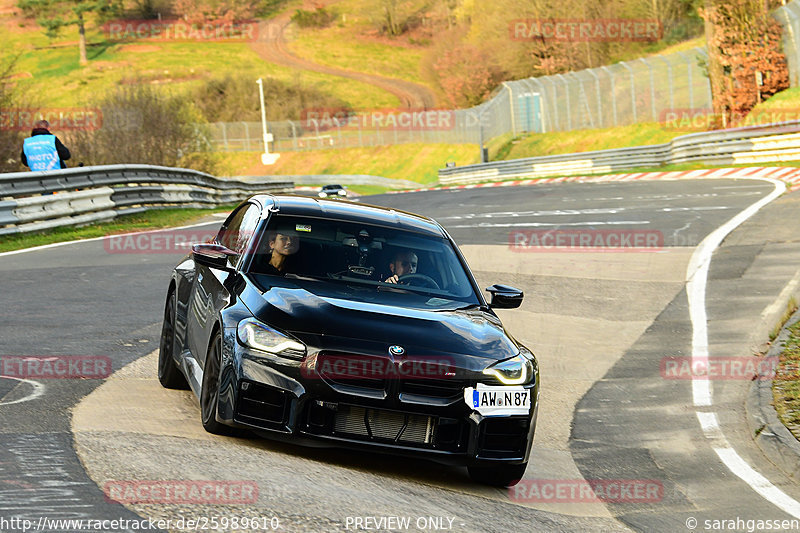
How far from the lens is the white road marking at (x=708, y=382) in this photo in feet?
24.0

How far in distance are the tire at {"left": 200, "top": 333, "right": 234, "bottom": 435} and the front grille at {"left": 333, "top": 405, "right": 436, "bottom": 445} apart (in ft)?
2.51

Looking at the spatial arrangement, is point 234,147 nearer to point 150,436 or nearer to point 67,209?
point 67,209

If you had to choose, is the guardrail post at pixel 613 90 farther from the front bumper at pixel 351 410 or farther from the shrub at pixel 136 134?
the front bumper at pixel 351 410

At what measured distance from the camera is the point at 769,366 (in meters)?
10.3

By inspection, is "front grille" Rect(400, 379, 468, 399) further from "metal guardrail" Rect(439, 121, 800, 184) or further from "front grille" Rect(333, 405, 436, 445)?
"metal guardrail" Rect(439, 121, 800, 184)

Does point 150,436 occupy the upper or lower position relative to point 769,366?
upper

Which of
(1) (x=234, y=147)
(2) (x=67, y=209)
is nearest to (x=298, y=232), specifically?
(2) (x=67, y=209)

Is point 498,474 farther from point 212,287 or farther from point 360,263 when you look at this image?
point 212,287

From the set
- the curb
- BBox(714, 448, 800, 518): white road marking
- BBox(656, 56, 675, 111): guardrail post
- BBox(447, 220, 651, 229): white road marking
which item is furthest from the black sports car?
BBox(656, 56, 675, 111): guardrail post

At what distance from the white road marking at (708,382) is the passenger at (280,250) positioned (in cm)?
344

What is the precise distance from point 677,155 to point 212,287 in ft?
115

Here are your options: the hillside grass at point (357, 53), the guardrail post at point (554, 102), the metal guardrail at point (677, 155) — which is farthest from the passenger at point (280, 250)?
the hillside grass at point (357, 53)

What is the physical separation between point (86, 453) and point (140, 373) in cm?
282

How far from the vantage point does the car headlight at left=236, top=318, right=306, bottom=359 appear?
6.23 m
